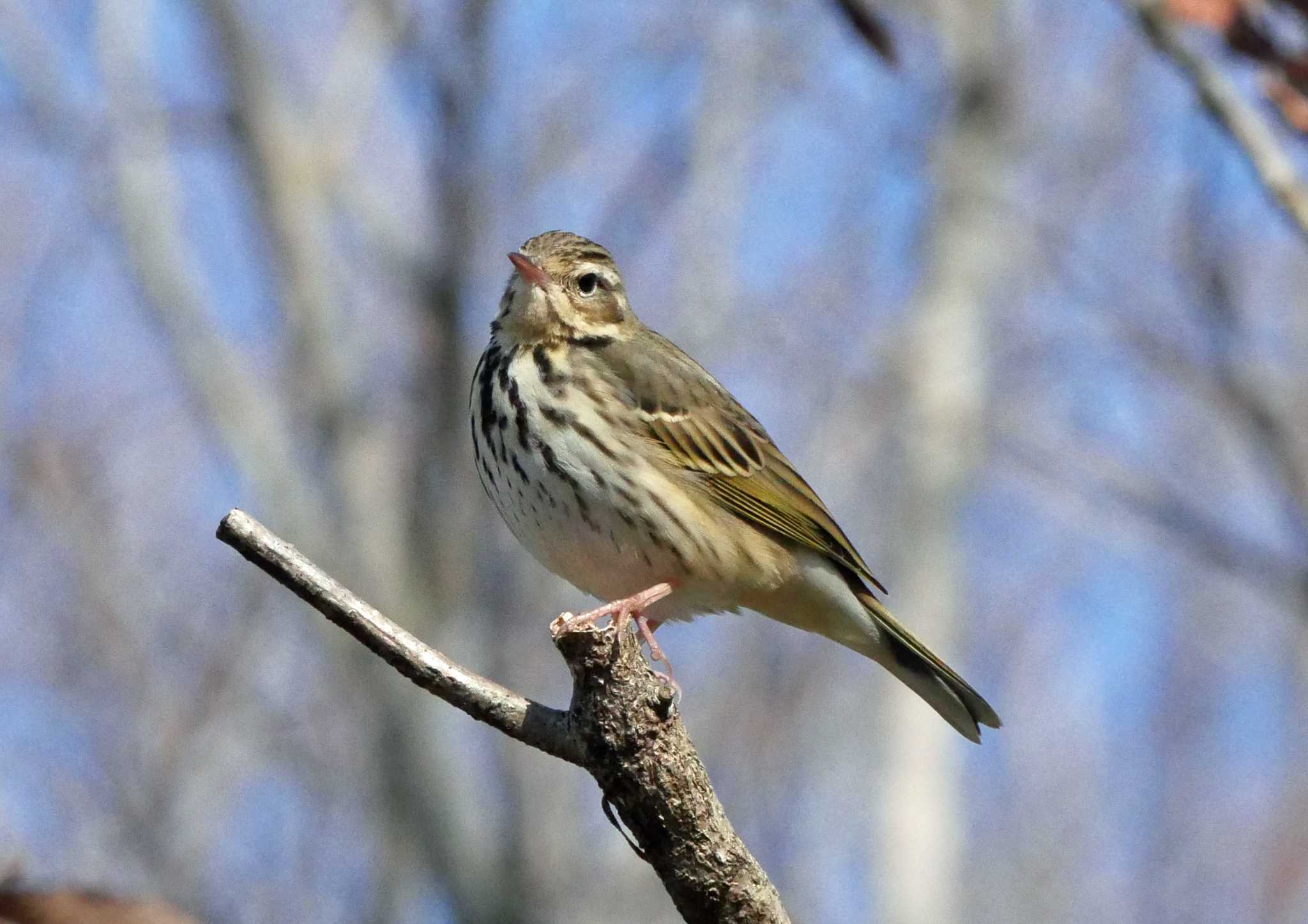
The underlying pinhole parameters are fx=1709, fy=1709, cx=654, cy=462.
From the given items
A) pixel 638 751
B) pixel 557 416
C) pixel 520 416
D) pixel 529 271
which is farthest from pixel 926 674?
pixel 638 751

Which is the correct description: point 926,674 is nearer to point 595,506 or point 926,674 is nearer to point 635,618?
point 635,618

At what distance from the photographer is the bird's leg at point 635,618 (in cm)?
404

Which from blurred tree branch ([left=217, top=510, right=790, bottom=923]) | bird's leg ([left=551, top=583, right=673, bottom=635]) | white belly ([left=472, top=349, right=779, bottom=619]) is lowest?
blurred tree branch ([left=217, top=510, right=790, bottom=923])

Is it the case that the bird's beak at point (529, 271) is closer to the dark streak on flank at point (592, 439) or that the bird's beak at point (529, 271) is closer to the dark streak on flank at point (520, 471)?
the dark streak on flank at point (592, 439)

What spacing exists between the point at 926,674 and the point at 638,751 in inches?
101

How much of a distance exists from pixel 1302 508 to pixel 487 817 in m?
5.78

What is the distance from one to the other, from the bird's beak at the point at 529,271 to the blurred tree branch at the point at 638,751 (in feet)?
8.45

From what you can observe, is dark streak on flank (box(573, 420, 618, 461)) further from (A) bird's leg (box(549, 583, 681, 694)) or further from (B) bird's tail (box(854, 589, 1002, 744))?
(B) bird's tail (box(854, 589, 1002, 744))

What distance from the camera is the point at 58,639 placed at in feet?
47.1

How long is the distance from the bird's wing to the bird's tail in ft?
0.49

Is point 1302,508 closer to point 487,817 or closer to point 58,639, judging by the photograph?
point 487,817

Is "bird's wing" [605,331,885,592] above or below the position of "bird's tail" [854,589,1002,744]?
above

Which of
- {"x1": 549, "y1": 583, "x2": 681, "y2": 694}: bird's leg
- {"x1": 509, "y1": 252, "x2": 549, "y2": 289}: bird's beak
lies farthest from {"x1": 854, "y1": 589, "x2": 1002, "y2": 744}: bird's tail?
{"x1": 509, "y1": 252, "x2": 549, "y2": 289}: bird's beak

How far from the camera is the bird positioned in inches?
230
